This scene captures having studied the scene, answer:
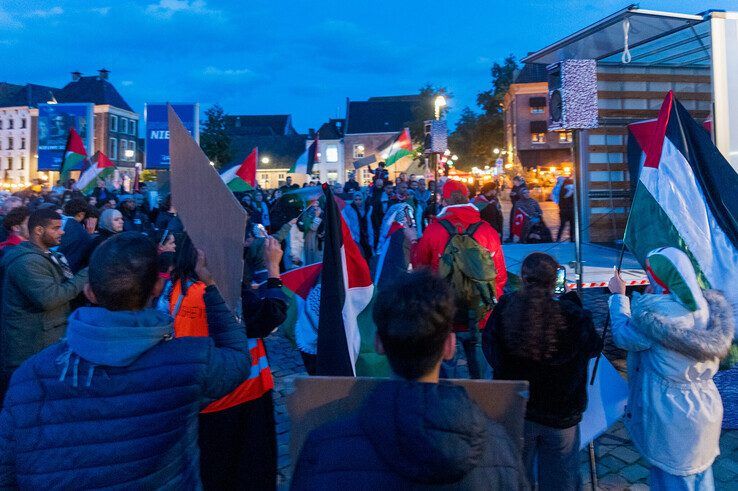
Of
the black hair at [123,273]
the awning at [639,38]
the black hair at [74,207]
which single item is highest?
the awning at [639,38]

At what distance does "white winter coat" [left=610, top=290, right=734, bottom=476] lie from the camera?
2.79 metres

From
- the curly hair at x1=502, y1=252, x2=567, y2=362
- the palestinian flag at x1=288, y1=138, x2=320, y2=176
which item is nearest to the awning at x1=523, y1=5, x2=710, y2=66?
the curly hair at x1=502, y1=252, x2=567, y2=362

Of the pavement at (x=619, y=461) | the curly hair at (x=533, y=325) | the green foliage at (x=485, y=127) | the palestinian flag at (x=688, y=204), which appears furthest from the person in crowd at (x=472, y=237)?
the green foliage at (x=485, y=127)

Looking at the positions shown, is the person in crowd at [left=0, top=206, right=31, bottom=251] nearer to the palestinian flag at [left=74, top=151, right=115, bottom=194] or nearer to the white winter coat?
the white winter coat

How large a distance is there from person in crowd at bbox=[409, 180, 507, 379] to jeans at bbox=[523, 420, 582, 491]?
1.79m

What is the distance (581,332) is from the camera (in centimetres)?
276

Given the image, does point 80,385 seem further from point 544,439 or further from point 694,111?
point 694,111

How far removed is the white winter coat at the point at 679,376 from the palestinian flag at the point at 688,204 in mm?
956

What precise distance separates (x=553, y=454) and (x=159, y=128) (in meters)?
16.2

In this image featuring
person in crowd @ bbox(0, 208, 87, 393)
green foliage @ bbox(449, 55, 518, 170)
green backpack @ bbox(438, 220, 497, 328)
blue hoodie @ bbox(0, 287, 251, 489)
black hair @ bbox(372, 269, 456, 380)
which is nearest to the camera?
black hair @ bbox(372, 269, 456, 380)

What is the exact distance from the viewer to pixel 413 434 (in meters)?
1.29

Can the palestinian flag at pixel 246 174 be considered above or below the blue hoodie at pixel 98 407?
above

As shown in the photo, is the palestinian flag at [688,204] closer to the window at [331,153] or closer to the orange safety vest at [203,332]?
the orange safety vest at [203,332]

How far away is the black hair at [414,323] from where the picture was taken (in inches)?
59.0
